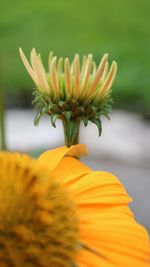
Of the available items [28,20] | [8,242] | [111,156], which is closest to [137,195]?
[111,156]

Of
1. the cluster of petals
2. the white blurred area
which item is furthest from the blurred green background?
the cluster of petals

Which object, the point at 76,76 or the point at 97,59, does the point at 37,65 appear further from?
the point at 97,59

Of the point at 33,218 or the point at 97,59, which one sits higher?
the point at 33,218

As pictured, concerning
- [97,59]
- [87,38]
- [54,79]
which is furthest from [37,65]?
[87,38]

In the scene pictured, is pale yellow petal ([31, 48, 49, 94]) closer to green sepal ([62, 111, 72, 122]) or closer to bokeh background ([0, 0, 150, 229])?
green sepal ([62, 111, 72, 122])

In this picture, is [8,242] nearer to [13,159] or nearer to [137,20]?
[13,159]

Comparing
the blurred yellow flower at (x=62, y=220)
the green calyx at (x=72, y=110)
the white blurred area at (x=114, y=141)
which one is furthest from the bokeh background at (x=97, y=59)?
the blurred yellow flower at (x=62, y=220)
